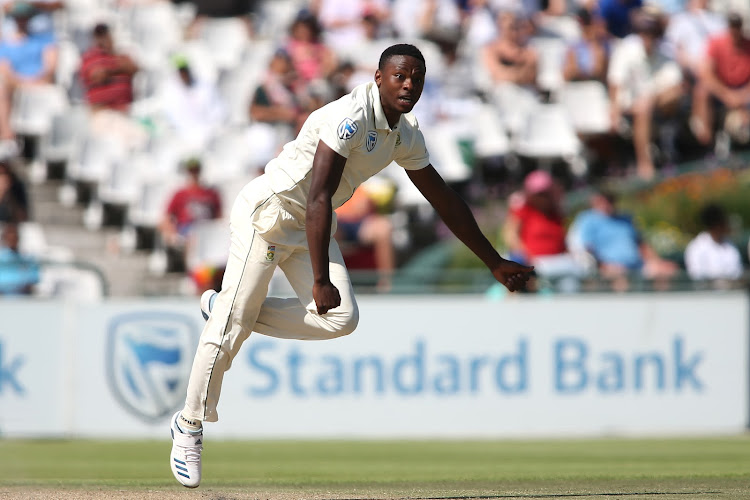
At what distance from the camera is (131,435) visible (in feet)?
33.5

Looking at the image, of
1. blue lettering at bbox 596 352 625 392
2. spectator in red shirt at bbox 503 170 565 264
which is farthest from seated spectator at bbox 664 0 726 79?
blue lettering at bbox 596 352 625 392

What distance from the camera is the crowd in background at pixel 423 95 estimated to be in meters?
12.7

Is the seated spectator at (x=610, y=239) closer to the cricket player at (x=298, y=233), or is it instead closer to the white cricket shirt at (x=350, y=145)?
the cricket player at (x=298, y=233)

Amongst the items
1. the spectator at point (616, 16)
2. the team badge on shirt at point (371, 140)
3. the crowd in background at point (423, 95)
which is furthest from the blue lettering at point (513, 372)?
the spectator at point (616, 16)

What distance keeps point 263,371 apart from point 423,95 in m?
4.48

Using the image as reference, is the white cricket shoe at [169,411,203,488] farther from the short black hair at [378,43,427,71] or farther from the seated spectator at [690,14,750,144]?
the seated spectator at [690,14,750,144]

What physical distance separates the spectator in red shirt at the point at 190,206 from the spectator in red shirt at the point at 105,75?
2.29 m

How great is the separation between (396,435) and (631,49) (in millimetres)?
6192

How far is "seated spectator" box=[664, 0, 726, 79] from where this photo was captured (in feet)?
47.5

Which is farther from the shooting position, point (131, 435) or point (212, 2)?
point (212, 2)

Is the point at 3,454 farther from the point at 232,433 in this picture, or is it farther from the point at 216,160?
the point at 216,160

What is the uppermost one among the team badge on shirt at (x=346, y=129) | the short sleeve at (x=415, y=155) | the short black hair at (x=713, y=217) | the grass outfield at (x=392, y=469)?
the team badge on shirt at (x=346, y=129)

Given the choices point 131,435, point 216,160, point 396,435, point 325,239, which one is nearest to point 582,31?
point 216,160

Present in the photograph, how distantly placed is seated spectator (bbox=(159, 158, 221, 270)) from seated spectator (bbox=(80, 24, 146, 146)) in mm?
1917
